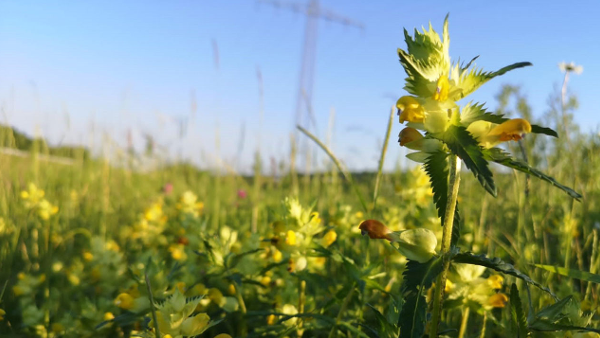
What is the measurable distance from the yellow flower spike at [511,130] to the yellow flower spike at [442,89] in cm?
9

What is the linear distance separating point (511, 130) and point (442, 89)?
115mm

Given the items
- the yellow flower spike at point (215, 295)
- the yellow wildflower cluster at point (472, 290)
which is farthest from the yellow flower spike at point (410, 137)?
the yellow flower spike at point (215, 295)

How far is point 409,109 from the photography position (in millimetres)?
657

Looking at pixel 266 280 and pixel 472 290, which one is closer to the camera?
pixel 472 290

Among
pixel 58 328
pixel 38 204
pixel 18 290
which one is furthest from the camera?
pixel 38 204

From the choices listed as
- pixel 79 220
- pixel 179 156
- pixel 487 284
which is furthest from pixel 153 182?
pixel 487 284

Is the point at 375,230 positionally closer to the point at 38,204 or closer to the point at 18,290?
the point at 18,290

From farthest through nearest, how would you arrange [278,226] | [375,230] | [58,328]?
[58,328] < [278,226] < [375,230]

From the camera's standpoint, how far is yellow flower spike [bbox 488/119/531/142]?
616 millimetres

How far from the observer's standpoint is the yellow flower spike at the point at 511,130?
616 millimetres

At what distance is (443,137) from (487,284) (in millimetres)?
506

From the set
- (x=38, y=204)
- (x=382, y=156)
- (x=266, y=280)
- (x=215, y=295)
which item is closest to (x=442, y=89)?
(x=382, y=156)

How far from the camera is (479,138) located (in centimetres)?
66

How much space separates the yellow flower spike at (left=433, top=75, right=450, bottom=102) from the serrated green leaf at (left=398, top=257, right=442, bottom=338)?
0.25 meters
